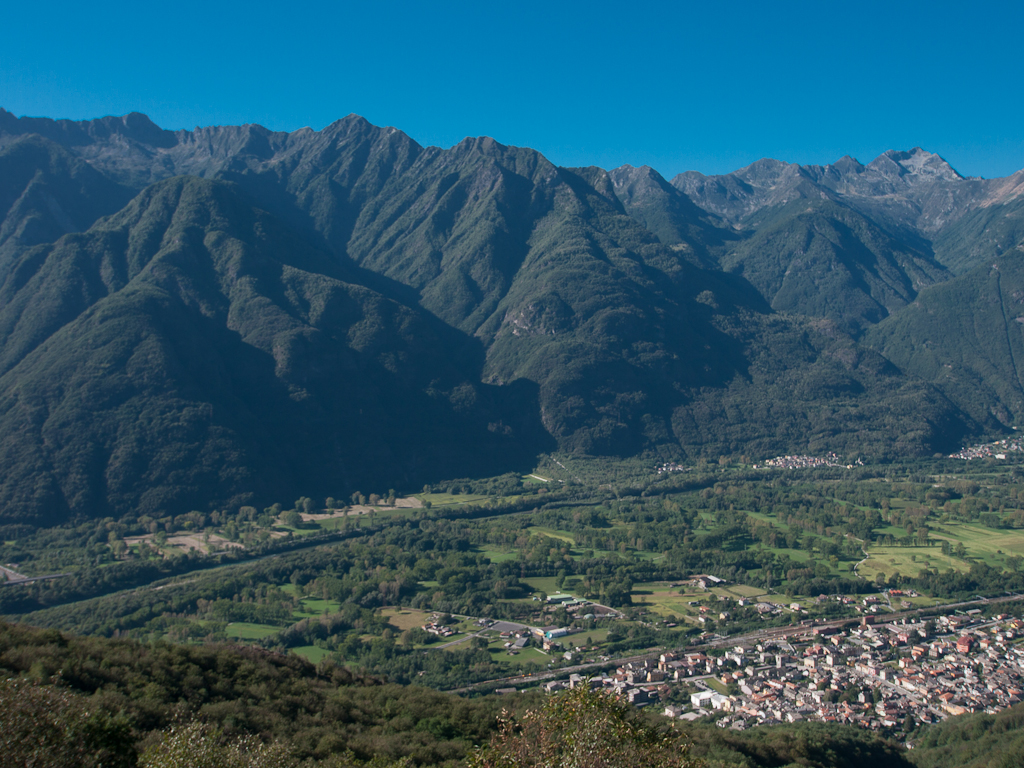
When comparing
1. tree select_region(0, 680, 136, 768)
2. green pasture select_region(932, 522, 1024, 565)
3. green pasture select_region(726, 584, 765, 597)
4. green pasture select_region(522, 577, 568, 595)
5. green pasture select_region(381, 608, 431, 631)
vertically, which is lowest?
green pasture select_region(932, 522, 1024, 565)

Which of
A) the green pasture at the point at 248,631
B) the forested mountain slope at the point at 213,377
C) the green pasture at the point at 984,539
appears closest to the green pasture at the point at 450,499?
the forested mountain slope at the point at 213,377

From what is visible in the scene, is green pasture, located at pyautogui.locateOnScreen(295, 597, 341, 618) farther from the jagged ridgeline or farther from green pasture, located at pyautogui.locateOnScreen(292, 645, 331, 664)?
the jagged ridgeline

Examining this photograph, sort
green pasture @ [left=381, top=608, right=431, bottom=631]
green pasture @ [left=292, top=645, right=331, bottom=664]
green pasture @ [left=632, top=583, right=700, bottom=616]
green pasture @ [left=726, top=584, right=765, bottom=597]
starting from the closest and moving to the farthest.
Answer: green pasture @ [left=292, top=645, right=331, bottom=664], green pasture @ [left=381, top=608, right=431, bottom=631], green pasture @ [left=632, top=583, right=700, bottom=616], green pasture @ [left=726, top=584, right=765, bottom=597]

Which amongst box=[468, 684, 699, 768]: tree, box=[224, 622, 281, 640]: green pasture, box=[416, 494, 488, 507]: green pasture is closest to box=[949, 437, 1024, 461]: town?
box=[416, 494, 488, 507]: green pasture

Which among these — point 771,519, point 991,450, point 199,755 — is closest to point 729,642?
point 771,519

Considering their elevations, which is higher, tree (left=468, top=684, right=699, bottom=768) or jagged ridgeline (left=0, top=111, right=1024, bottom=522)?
jagged ridgeline (left=0, top=111, right=1024, bottom=522)

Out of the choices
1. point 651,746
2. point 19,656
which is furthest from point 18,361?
point 651,746

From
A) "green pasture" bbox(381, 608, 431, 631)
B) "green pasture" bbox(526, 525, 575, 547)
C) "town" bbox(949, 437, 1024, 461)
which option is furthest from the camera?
"town" bbox(949, 437, 1024, 461)

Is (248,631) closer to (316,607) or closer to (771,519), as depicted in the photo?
(316,607)

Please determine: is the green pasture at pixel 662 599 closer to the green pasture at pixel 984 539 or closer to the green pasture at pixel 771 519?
the green pasture at pixel 771 519
